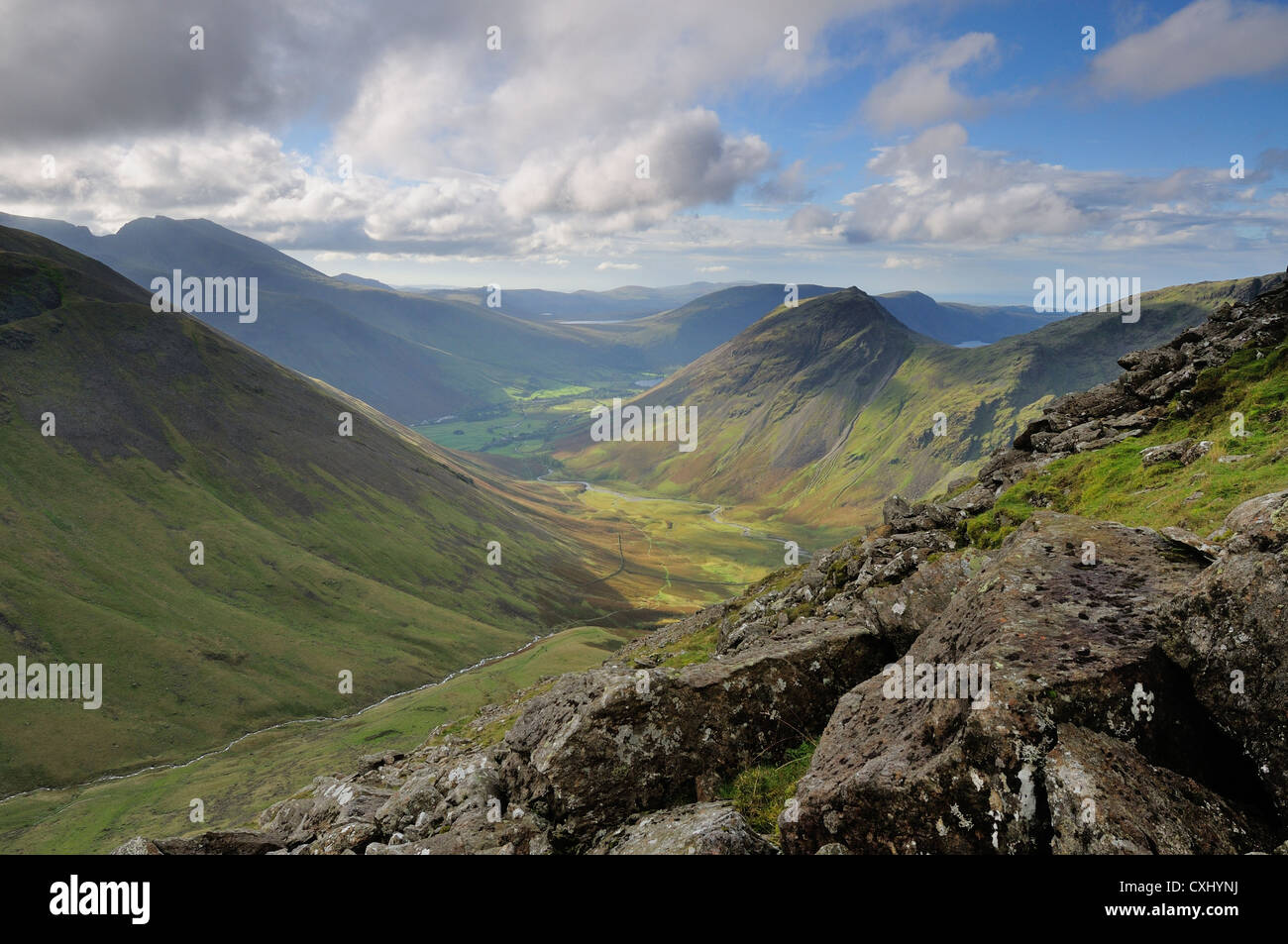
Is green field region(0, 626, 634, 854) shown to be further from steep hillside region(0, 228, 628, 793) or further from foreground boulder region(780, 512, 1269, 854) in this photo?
foreground boulder region(780, 512, 1269, 854)

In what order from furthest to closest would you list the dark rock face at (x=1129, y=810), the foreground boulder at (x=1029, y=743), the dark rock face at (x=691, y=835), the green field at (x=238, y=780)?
1. the green field at (x=238, y=780)
2. the dark rock face at (x=691, y=835)
3. the foreground boulder at (x=1029, y=743)
4. the dark rock face at (x=1129, y=810)

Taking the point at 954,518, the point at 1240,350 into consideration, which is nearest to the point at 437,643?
the point at 954,518

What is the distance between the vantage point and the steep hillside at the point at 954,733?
9273 mm

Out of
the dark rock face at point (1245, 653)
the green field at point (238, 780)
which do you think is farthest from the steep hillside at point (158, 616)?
the dark rock face at point (1245, 653)

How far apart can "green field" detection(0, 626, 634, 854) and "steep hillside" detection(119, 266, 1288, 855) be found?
72.4 metres

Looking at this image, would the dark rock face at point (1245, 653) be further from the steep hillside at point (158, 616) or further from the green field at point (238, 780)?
the steep hillside at point (158, 616)

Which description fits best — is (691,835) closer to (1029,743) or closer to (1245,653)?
(1029,743)

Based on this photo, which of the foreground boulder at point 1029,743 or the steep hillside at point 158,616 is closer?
the foreground boulder at point 1029,743

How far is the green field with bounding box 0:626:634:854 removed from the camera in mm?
94562

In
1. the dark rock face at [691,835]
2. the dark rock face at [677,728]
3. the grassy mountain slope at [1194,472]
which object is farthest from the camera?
the grassy mountain slope at [1194,472]

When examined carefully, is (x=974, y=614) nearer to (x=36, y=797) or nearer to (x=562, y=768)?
(x=562, y=768)

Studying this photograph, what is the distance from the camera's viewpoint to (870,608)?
1905 cm

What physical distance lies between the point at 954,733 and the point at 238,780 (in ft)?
437

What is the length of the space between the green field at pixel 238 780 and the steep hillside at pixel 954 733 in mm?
72373
